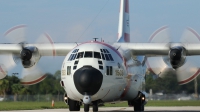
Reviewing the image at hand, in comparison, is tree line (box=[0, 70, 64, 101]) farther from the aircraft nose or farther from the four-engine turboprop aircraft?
the aircraft nose

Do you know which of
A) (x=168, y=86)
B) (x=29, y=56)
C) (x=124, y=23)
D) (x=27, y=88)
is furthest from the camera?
(x=27, y=88)

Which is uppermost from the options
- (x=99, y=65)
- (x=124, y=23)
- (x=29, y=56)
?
(x=124, y=23)

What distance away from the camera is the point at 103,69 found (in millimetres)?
18781

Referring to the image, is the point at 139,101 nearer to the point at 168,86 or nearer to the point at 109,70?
the point at 109,70

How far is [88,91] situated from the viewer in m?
18.0

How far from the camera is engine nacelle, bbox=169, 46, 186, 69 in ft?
71.2

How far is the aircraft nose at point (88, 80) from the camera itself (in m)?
17.6

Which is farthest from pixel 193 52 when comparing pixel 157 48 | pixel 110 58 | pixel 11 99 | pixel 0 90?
pixel 0 90

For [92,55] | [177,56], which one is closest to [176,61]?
[177,56]

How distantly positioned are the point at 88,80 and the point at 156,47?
6.58 metres

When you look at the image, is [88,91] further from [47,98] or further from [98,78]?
[47,98]

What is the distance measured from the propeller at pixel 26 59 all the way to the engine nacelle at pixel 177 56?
6204mm

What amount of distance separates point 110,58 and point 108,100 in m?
1.86

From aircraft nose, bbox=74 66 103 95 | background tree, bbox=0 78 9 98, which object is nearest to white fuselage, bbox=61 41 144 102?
aircraft nose, bbox=74 66 103 95
